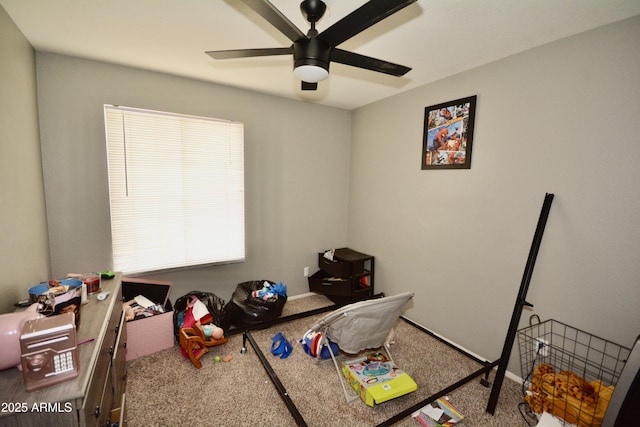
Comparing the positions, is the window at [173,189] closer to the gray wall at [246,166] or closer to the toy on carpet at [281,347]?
the gray wall at [246,166]

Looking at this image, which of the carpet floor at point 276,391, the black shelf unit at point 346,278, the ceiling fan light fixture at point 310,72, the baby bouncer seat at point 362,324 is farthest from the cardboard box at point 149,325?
the ceiling fan light fixture at point 310,72

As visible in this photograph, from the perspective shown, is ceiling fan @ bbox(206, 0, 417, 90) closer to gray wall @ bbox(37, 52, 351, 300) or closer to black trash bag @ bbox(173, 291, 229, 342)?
gray wall @ bbox(37, 52, 351, 300)

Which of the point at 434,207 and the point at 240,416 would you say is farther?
the point at 434,207

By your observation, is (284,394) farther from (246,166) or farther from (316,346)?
(246,166)

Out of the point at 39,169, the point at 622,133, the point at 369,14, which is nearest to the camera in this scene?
the point at 369,14

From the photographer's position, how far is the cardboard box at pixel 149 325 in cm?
220

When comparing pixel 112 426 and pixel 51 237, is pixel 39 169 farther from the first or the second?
pixel 112 426

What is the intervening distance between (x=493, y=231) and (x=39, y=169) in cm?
363

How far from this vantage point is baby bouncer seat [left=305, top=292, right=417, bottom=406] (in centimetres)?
177

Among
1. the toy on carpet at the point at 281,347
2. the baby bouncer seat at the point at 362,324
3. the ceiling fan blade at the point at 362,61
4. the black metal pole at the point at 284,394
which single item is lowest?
the toy on carpet at the point at 281,347

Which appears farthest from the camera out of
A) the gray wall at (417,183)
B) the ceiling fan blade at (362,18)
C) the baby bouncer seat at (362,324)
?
the baby bouncer seat at (362,324)


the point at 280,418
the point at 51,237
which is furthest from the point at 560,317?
the point at 51,237

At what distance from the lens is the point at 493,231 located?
7.27 ft

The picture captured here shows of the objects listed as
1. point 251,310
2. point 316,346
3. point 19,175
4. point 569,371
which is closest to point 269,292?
point 251,310
